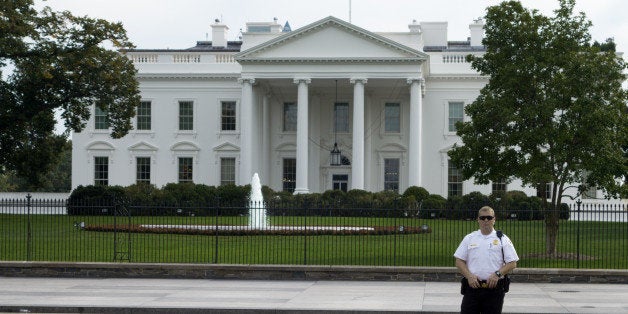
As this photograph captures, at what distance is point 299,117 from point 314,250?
31557mm

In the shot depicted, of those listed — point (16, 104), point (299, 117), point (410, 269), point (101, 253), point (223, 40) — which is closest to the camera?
point (410, 269)

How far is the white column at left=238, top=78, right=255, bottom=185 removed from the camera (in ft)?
194

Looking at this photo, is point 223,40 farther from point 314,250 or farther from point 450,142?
point 314,250

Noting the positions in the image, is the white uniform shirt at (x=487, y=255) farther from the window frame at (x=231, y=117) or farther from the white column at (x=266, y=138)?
the window frame at (x=231, y=117)

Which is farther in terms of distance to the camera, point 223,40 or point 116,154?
point 223,40

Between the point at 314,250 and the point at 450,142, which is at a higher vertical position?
the point at 450,142

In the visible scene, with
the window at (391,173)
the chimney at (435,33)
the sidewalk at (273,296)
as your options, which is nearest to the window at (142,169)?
the window at (391,173)

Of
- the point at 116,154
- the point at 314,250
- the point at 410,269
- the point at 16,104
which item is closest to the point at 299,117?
the point at 116,154

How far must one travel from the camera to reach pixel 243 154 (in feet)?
197

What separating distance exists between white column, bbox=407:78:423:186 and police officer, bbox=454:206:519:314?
47.2m

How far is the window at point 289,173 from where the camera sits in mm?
65125

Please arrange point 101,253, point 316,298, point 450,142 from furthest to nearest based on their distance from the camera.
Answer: point 450,142 < point 101,253 < point 316,298

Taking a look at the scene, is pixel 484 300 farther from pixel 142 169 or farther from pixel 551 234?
pixel 142 169

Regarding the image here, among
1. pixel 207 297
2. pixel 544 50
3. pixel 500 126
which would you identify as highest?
pixel 544 50
